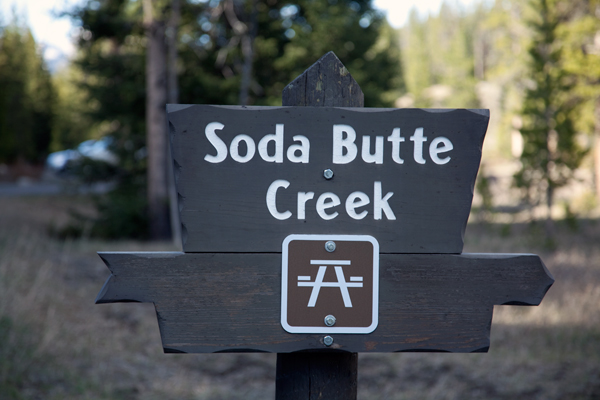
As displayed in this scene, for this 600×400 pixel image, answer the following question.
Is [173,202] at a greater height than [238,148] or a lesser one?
lesser

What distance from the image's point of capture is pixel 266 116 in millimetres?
1618

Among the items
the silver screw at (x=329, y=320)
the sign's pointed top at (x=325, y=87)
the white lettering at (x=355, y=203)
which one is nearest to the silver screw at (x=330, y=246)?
the white lettering at (x=355, y=203)

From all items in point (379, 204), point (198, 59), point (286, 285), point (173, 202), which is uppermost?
point (198, 59)

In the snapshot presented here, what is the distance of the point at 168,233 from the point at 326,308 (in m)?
13.0

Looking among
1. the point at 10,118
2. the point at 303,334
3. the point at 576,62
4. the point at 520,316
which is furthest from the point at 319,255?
the point at 10,118

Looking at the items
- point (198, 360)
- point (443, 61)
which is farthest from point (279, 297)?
point (443, 61)

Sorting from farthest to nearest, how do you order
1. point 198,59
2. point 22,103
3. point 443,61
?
1. point 443,61
2. point 22,103
3. point 198,59

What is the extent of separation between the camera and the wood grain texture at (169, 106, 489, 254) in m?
1.62

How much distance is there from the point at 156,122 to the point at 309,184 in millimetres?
12305

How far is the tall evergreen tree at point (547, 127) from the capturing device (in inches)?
510

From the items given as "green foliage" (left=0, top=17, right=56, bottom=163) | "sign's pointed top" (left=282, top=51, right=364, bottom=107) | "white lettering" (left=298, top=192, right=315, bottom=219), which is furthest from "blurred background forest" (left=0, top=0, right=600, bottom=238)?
"green foliage" (left=0, top=17, right=56, bottom=163)

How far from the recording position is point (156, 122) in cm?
1316

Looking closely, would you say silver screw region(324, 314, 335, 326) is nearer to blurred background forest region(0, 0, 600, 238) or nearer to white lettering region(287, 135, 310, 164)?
white lettering region(287, 135, 310, 164)

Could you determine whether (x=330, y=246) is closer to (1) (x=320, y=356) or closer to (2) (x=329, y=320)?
(2) (x=329, y=320)
